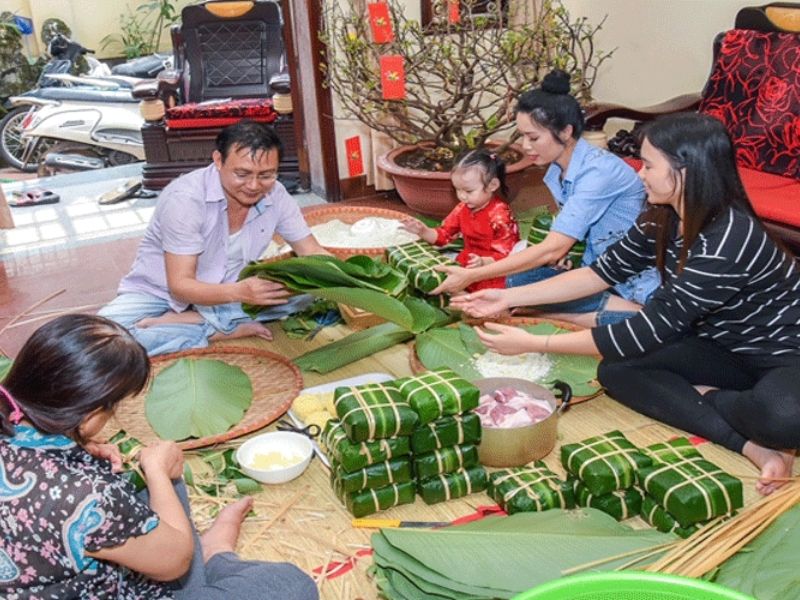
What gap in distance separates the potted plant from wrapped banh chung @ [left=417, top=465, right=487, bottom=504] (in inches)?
90.5

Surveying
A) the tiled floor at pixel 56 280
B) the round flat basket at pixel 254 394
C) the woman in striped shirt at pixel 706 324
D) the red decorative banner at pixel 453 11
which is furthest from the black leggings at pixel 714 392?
the red decorative banner at pixel 453 11

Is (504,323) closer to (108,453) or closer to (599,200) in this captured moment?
(599,200)

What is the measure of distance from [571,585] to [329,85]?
12.6 feet

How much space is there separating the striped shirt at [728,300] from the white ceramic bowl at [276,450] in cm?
80

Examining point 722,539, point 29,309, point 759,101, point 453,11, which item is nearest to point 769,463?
point 722,539

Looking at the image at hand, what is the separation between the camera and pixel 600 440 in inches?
77.3

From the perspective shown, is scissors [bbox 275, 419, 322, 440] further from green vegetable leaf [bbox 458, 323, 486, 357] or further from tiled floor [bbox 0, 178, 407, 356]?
tiled floor [bbox 0, 178, 407, 356]

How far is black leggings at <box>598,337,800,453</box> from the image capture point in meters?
1.97

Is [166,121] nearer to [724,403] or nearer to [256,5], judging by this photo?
[256,5]

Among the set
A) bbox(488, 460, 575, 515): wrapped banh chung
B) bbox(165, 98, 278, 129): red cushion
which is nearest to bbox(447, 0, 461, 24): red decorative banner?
bbox(165, 98, 278, 129): red cushion

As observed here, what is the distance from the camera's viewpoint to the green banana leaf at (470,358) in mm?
2402

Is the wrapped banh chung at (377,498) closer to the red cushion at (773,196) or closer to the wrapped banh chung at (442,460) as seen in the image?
the wrapped banh chung at (442,460)

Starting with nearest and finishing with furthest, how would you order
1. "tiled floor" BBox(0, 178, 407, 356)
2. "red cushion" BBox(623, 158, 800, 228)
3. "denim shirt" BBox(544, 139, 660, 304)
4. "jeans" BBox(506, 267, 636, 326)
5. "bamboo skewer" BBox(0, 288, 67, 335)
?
"denim shirt" BBox(544, 139, 660, 304) < "jeans" BBox(506, 267, 636, 326) < "red cushion" BBox(623, 158, 800, 228) < "bamboo skewer" BBox(0, 288, 67, 335) < "tiled floor" BBox(0, 178, 407, 356)

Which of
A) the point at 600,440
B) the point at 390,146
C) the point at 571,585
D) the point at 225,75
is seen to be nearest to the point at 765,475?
the point at 600,440
